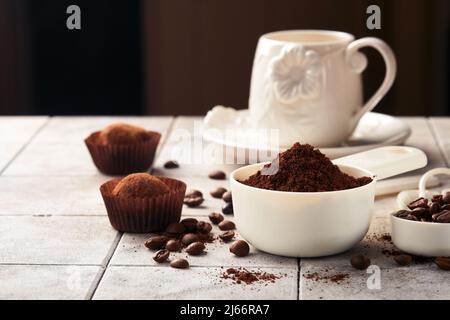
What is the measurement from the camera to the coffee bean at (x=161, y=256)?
1314 millimetres

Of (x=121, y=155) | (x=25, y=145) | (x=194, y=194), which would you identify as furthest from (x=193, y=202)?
(x=25, y=145)

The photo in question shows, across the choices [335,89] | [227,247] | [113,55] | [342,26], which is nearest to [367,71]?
[342,26]

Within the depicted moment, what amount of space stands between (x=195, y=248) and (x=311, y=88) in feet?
1.81

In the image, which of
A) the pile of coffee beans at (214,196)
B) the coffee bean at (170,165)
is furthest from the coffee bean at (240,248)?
the coffee bean at (170,165)

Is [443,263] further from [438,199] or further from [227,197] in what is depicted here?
[227,197]

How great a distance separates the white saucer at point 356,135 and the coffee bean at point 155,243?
1.40 ft

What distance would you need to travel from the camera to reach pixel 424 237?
1.32 metres

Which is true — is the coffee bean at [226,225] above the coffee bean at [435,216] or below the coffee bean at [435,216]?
below

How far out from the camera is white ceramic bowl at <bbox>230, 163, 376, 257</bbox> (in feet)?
4.25

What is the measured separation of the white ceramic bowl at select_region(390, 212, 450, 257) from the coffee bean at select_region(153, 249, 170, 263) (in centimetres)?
33

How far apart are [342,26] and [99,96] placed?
35.1 inches

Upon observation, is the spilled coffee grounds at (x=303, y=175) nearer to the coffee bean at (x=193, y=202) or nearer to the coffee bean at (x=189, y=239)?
the coffee bean at (x=189, y=239)

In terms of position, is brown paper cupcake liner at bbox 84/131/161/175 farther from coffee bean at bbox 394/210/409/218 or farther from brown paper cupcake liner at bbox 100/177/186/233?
coffee bean at bbox 394/210/409/218

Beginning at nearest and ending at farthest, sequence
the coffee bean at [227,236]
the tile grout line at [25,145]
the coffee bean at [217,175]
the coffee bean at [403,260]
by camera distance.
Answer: the coffee bean at [403,260], the coffee bean at [227,236], the coffee bean at [217,175], the tile grout line at [25,145]
